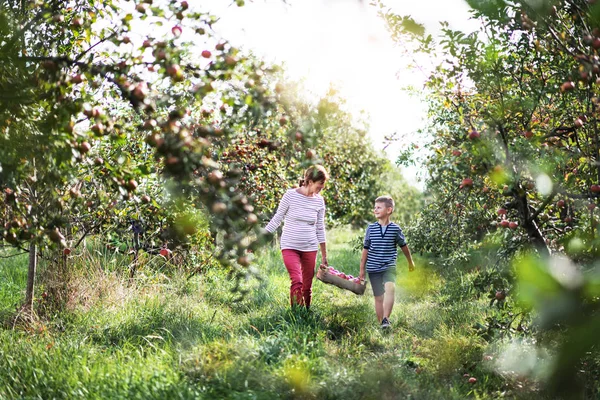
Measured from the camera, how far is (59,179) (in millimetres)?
3443

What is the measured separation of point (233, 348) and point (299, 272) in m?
2.00

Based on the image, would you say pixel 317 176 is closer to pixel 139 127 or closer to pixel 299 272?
pixel 299 272

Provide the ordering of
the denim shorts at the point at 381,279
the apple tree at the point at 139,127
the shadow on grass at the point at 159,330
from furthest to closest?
the denim shorts at the point at 381,279
the shadow on grass at the point at 159,330
the apple tree at the point at 139,127

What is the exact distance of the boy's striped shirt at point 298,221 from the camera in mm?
6421

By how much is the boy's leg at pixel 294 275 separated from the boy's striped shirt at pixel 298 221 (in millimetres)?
88

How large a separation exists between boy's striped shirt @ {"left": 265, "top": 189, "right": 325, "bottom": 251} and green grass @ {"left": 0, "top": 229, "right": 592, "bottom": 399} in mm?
713

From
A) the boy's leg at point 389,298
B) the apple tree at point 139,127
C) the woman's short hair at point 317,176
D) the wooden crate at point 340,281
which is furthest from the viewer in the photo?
the wooden crate at point 340,281

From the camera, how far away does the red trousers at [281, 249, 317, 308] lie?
6312 mm

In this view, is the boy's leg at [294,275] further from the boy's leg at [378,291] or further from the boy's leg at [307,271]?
the boy's leg at [378,291]

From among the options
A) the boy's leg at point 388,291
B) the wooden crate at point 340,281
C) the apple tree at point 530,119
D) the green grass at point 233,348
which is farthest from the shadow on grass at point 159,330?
the apple tree at point 530,119

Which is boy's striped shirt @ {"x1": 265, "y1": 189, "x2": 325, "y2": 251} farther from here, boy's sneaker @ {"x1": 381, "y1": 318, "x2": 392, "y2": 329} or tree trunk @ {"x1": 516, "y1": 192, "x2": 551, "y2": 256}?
tree trunk @ {"x1": 516, "y1": 192, "x2": 551, "y2": 256}

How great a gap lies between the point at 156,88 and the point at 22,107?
106 cm

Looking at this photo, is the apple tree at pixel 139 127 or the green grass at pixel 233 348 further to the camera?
the green grass at pixel 233 348

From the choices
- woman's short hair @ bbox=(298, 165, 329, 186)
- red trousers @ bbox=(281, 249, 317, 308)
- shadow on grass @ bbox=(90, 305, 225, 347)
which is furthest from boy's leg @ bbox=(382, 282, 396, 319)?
shadow on grass @ bbox=(90, 305, 225, 347)
